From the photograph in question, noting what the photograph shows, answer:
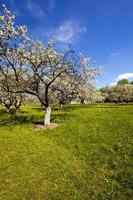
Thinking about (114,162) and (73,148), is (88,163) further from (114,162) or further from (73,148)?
(73,148)

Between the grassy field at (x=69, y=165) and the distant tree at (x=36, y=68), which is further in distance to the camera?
the distant tree at (x=36, y=68)

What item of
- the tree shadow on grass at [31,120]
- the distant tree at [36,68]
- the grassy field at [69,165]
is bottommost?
the grassy field at [69,165]

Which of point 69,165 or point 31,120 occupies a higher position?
point 31,120

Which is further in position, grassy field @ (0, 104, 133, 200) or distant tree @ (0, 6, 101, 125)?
distant tree @ (0, 6, 101, 125)

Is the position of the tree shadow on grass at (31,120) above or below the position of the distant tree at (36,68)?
below

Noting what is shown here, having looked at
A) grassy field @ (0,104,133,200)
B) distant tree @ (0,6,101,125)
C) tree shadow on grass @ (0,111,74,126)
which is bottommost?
grassy field @ (0,104,133,200)

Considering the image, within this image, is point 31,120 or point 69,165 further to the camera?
point 31,120

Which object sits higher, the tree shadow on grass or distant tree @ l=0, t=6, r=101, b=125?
distant tree @ l=0, t=6, r=101, b=125

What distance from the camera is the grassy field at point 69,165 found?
1245 cm

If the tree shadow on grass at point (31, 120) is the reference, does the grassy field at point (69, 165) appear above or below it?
below

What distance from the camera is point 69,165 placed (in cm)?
1566

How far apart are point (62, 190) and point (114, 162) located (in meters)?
4.48

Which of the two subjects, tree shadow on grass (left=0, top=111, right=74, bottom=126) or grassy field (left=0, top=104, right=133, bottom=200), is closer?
grassy field (left=0, top=104, right=133, bottom=200)

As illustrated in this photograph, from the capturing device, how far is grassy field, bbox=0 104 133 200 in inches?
490
